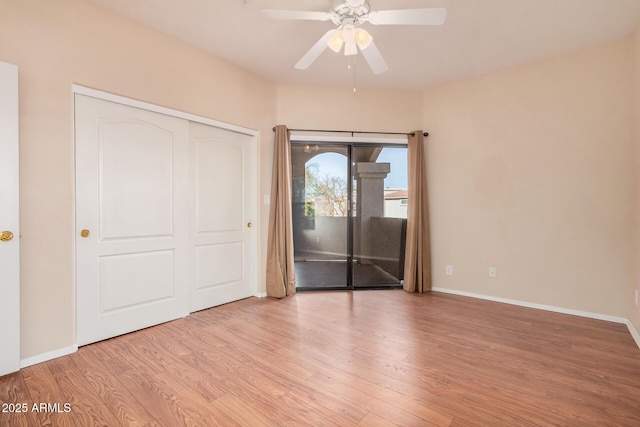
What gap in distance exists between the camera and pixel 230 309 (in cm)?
335

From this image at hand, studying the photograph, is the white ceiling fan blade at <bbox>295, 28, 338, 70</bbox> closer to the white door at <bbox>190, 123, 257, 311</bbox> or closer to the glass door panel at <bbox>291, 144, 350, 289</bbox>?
the white door at <bbox>190, 123, 257, 311</bbox>

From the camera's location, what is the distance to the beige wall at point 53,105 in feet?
6.85

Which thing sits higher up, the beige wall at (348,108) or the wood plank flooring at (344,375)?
the beige wall at (348,108)

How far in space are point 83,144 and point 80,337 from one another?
60.8 inches

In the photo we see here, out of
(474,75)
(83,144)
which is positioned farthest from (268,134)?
(474,75)

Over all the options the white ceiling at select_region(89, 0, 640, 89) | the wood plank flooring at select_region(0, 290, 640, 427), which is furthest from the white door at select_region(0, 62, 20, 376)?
the white ceiling at select_region(89, 0, 640, 89)

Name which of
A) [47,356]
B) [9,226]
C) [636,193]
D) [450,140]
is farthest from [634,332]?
[9,226]

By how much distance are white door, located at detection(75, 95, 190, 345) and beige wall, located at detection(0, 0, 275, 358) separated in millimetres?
116

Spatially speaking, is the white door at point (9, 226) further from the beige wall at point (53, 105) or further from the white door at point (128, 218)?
the white door at point (128, 218)

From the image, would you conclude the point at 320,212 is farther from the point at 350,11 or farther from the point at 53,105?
the point at 53,105

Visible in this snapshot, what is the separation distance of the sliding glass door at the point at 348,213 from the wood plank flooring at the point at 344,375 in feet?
3.79

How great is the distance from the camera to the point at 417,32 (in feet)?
9.18

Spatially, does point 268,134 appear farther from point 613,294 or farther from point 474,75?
point 613,294

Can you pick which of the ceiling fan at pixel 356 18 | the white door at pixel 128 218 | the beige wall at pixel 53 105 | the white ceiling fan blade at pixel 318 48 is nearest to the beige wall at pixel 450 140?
the beige wall at pixel 53 105
